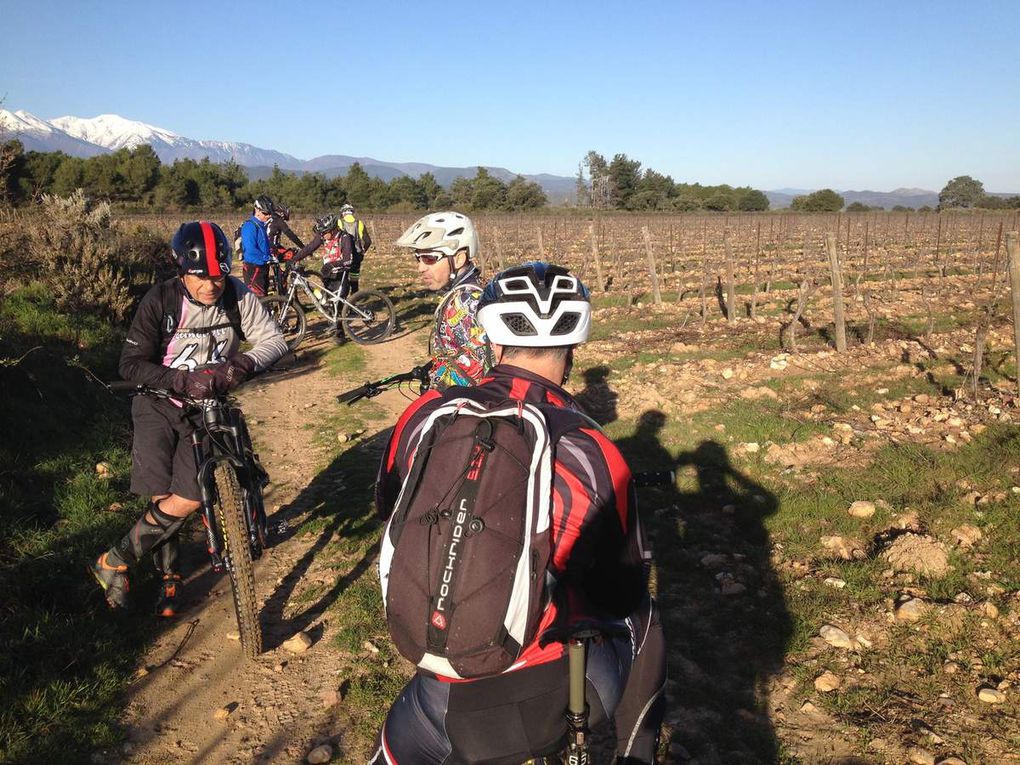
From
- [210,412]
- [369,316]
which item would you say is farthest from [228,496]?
[369,316]

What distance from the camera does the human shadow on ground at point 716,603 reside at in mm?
3355

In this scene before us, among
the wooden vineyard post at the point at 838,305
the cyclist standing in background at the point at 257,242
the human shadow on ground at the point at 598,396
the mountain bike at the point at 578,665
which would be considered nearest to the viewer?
the mountain bike at the point at 578,665

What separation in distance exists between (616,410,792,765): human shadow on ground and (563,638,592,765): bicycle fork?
5.67 feet

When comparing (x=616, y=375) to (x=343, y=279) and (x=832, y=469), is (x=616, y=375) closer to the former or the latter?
(x=832, y=469)

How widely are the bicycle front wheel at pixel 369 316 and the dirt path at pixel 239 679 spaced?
20.2ft

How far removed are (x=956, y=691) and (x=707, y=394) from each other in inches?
189

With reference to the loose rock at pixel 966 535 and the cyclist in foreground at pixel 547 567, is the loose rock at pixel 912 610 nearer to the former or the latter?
the loose rock at pixel 966 535

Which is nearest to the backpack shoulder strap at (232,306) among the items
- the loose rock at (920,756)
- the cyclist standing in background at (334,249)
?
the loose rock at (920,756)

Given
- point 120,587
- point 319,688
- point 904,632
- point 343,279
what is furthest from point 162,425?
point 343,279

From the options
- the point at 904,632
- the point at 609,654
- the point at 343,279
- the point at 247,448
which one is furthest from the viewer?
the point at 343,279

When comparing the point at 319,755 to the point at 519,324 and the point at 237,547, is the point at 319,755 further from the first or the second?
the point at 519,324

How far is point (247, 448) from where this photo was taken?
4.18m

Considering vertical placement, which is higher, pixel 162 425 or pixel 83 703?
pixel 162 425

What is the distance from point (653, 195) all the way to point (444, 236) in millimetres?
72385
